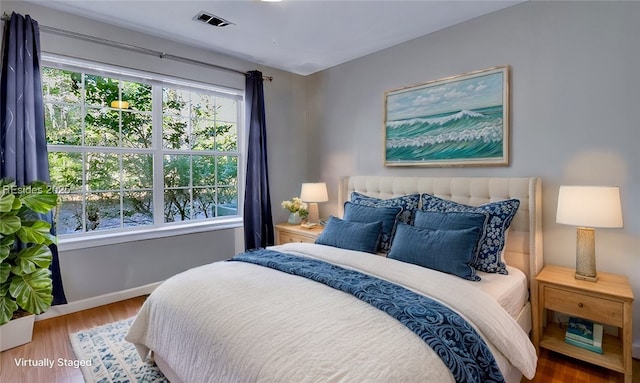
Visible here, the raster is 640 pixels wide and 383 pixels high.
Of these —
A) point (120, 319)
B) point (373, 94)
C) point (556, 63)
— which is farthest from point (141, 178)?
point (556, 63)

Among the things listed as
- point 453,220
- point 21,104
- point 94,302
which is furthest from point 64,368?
point 453,220

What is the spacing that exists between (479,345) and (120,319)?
2.70 metres

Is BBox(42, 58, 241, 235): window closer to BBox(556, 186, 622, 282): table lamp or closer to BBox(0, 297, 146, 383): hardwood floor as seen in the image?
BBox(0, 297, 146, 383): hardwood floor

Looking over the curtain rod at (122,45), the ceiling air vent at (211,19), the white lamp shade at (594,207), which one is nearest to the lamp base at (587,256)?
the white lamp shade at (594,207)

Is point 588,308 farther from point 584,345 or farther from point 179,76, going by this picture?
point 179,76

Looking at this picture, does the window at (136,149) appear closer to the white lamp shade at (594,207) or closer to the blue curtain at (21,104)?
the blue curtain at (21,104)

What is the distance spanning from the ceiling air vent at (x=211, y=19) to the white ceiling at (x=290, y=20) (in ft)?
0.14

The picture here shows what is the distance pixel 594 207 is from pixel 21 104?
3920mm

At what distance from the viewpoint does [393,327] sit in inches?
52.0

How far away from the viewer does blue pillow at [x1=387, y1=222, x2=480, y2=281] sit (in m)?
2.01

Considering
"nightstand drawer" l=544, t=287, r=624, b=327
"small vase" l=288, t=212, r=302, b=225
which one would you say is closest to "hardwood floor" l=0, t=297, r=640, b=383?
"nightstand drawer" l=544, t=287, r=624, b=327

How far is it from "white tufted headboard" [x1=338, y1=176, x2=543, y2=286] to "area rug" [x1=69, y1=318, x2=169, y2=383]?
241 cm

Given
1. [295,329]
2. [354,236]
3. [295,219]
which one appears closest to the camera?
[295,329]

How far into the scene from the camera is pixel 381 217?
8.66ft
